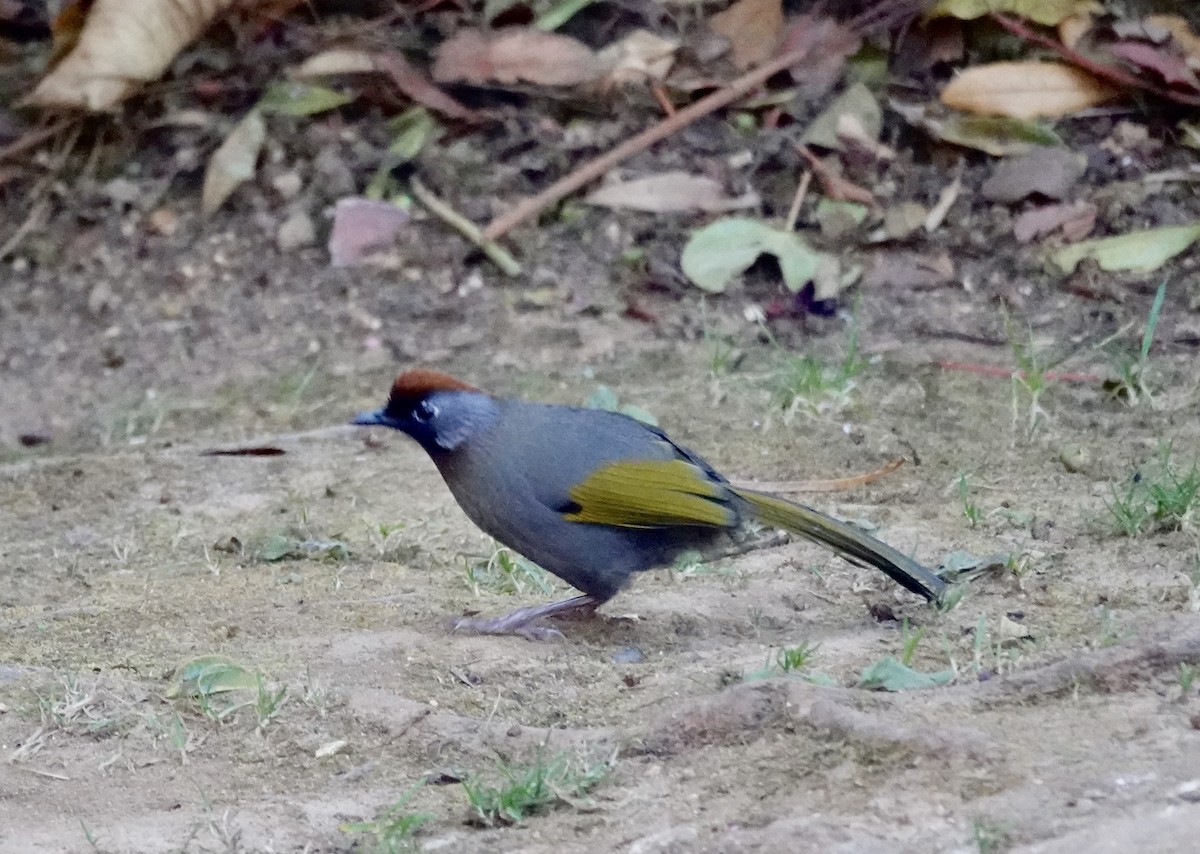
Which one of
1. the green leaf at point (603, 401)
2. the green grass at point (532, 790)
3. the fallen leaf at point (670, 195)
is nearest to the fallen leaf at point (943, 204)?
the fallen leaf at point (670, 195)

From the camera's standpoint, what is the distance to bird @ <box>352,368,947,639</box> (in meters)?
4.01

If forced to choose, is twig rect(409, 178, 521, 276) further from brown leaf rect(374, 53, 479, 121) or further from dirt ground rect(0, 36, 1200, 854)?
brown leaf rect(374, 53, 479, 121)

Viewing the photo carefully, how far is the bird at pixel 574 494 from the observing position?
13.1 ft

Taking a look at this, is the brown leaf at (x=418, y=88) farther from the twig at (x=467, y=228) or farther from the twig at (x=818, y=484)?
the twig at (x=818, y=484)

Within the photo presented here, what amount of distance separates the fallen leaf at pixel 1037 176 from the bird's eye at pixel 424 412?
3.24 meters

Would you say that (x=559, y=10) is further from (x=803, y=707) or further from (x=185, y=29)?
(x=803, y=707)

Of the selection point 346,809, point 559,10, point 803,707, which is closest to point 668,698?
point 803,707

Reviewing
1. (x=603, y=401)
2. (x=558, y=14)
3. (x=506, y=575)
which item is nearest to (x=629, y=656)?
(x=506, y=575)

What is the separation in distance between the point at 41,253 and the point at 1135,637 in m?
5.41

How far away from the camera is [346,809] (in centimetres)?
279

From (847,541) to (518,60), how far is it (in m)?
3.85

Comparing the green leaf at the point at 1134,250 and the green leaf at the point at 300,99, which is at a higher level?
the green leaf at the point at 300,99

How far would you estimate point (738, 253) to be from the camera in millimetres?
6379

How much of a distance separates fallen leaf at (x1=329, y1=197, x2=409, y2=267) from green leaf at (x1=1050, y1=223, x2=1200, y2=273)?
9.10 feet
